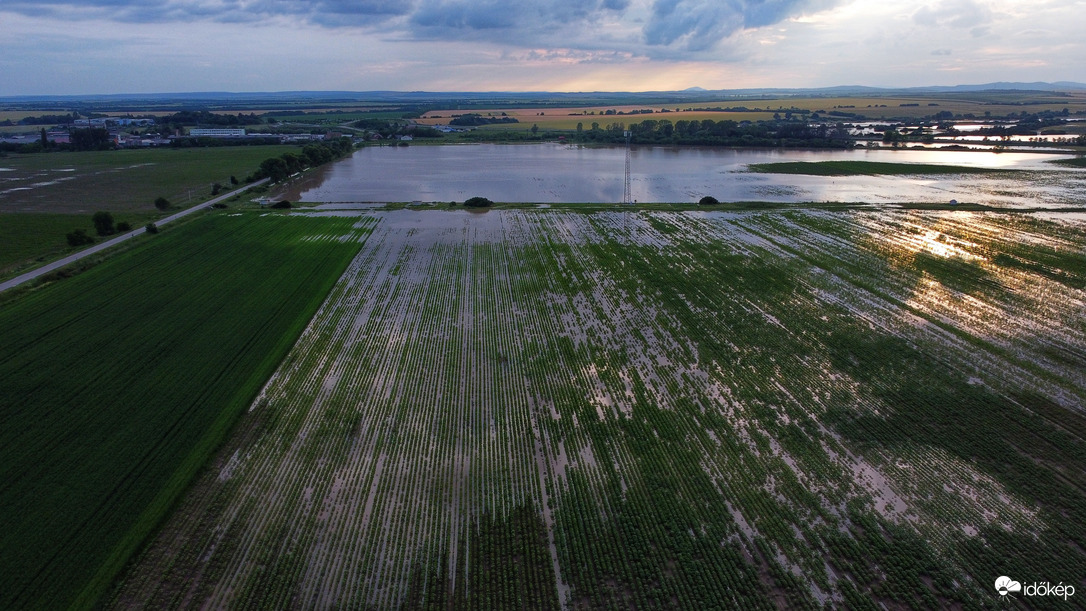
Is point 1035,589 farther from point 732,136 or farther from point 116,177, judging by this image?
point 732,136

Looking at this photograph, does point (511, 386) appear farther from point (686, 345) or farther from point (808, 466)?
point (808, 466)

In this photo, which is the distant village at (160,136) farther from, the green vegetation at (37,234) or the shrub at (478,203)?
the shrub at (478,203)

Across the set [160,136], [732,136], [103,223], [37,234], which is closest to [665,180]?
[732,136]

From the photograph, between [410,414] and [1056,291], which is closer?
[410,414]

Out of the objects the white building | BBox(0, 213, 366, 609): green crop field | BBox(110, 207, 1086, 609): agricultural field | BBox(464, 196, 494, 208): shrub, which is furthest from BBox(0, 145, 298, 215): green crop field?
BBox(110, 207, 1086, 609): agricultural field

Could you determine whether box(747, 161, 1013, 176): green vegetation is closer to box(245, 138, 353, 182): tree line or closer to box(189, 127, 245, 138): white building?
box(245, 138, 353, 182): tree line

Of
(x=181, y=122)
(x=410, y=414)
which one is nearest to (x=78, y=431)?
(x=410, y=414)
